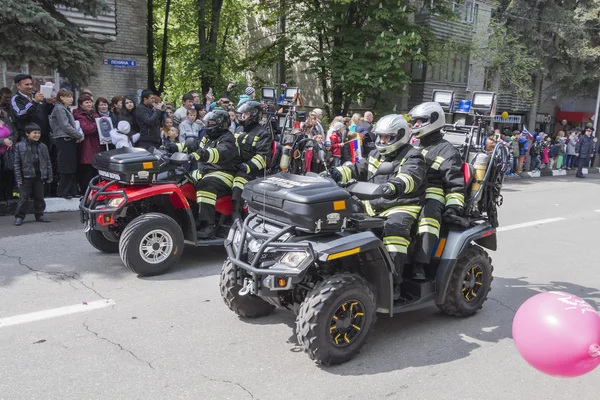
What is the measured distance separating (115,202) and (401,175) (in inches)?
129

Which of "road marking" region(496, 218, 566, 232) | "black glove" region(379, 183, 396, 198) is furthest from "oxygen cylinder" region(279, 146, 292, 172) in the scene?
"road marking" region(496, 218, 566, 232)

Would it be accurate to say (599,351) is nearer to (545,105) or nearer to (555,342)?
(555,342)

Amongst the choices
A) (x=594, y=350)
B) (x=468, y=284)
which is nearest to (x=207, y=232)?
(x=468, y=284)

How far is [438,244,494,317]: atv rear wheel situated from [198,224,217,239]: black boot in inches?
117

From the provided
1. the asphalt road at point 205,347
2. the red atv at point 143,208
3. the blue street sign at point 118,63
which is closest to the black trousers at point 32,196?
the asphalt road at point 205,347

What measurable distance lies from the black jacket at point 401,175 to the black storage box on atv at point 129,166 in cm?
243

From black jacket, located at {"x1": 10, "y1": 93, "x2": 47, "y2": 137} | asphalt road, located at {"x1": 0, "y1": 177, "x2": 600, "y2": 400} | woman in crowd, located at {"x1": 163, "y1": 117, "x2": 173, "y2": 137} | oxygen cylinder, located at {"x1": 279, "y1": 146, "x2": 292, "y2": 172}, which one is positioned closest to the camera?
asphalt road, located at {"x1": 0, "y1": 177, "x2": 600, "y2": 400}

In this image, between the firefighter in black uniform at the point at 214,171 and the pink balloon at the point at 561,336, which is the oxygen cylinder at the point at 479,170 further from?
the firefighter in black uniform at the point at 214,171

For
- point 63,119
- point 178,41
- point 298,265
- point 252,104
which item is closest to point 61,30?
point 63,119

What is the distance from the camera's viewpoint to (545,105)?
3259 cm

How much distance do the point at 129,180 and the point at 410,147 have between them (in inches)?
124

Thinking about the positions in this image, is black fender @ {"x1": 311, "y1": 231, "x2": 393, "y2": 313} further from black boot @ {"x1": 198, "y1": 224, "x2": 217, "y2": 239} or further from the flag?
the flag

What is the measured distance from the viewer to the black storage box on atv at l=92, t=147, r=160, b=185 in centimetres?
591

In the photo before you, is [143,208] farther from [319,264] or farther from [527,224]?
[527,224]
